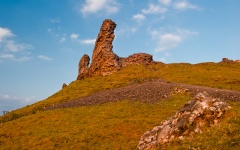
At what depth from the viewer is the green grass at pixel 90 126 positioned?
39.3m

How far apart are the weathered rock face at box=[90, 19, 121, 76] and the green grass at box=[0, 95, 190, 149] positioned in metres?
50.0

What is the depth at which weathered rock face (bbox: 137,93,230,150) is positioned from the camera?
2312 centimetres

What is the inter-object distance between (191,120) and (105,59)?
286 ft

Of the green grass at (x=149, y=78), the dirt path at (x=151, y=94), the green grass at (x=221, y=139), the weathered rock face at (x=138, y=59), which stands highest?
the weathered rock face at (x=138, y=59)

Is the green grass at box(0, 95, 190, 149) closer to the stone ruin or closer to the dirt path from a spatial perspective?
the dirt path

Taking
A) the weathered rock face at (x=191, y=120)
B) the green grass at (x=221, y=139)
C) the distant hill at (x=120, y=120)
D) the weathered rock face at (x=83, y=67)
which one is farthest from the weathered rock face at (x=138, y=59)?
the green grass at (x=221, y=139)

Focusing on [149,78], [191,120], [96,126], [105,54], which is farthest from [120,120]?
[105,54]

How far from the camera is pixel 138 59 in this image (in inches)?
4631

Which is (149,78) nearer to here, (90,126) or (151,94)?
(151,94)

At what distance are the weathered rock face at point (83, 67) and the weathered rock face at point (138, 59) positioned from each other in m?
15.0

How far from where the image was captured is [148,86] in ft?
227

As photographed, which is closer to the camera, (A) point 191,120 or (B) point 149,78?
(A) point 191,120

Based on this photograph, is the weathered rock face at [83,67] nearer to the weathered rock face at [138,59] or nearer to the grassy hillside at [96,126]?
the weathered rock face at [138,59]

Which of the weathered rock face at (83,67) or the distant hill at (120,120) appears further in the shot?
the weathered rock face at (83,67)
